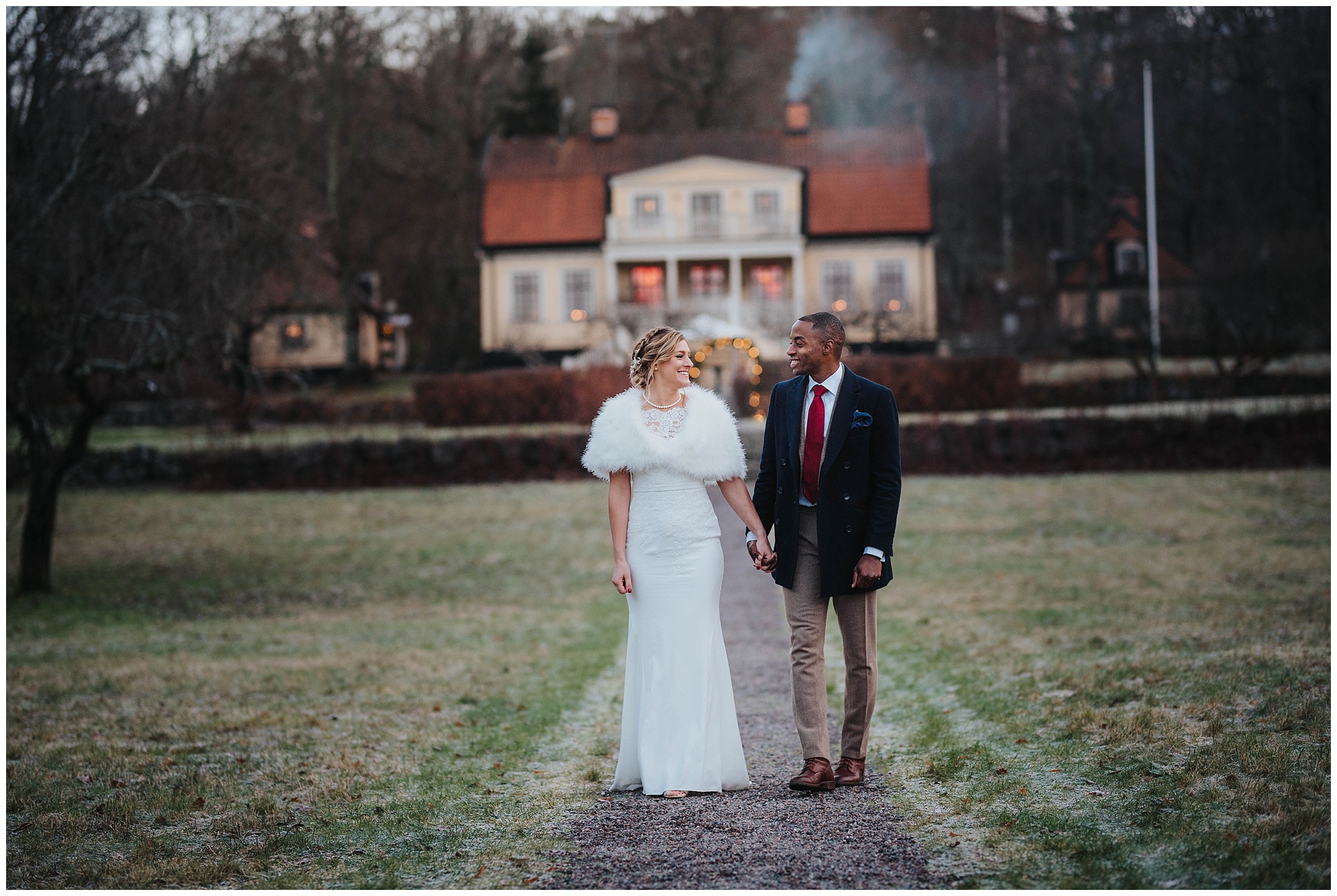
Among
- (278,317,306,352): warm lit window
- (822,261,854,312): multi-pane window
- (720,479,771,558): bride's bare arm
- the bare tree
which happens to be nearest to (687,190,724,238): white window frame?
(822,261,854,312): multi-pane window

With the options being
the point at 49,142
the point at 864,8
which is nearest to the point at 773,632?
the point at 49,142

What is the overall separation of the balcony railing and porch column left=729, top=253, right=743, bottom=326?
0.86 meters

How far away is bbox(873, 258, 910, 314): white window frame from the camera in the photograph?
39219 millimetres

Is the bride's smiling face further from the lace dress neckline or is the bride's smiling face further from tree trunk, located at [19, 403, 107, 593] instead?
tree trunk, located at [19, 403, 107, 593]

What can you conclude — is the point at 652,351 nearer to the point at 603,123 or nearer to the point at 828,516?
the point at 828,516

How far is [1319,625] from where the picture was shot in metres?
9.27

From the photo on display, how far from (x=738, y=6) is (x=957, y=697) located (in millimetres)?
42411

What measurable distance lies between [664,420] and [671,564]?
63 centimetres

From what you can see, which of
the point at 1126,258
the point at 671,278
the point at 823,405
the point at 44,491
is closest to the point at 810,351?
the point at 823,405

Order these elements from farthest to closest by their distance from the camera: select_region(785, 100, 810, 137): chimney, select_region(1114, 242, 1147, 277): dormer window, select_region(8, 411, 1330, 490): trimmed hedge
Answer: select_region(1114, 242, 1147, 277): dormer window, select_region(785, 100, 810, 137): chimney, select_region(8, 411, 1330, 490): trimmed hedge

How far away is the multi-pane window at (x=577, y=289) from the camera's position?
4056 centimetres

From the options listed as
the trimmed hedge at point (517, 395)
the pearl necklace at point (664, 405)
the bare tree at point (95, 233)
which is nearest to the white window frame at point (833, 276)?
the trimmed hedge at point (517, 395)

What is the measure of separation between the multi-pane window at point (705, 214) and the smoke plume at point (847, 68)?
10105mm

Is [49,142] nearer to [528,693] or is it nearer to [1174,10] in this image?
[528,693]
